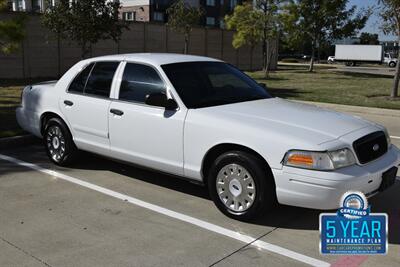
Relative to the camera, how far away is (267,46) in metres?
31.7

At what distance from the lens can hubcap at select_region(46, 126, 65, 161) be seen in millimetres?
6422

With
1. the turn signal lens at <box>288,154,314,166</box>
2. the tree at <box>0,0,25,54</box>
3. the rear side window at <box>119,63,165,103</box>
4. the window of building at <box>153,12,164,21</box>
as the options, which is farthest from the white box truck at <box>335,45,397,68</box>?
the turn signal lens at <box>288,154,314,166</box>

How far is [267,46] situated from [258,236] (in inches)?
1122

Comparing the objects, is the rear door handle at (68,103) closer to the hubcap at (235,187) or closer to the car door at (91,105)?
the car door at (91,105)

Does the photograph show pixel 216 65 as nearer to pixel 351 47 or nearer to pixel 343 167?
pixel 343 167

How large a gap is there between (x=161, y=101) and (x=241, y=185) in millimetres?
1265

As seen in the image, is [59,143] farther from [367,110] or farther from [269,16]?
[269,16]

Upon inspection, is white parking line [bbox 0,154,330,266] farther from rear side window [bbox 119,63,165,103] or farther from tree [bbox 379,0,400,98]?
tree [bbox 379,0,400,98]

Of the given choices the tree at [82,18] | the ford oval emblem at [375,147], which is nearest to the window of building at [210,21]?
the tree at [82,18]

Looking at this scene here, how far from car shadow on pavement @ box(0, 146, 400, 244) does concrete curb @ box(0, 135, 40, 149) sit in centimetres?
24

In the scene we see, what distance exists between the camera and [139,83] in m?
5.56

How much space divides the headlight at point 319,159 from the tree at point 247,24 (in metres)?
23.2

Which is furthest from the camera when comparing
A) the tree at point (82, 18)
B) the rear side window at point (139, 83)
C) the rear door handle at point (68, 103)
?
the tree at point (82, 18)

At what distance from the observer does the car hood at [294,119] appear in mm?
4391
